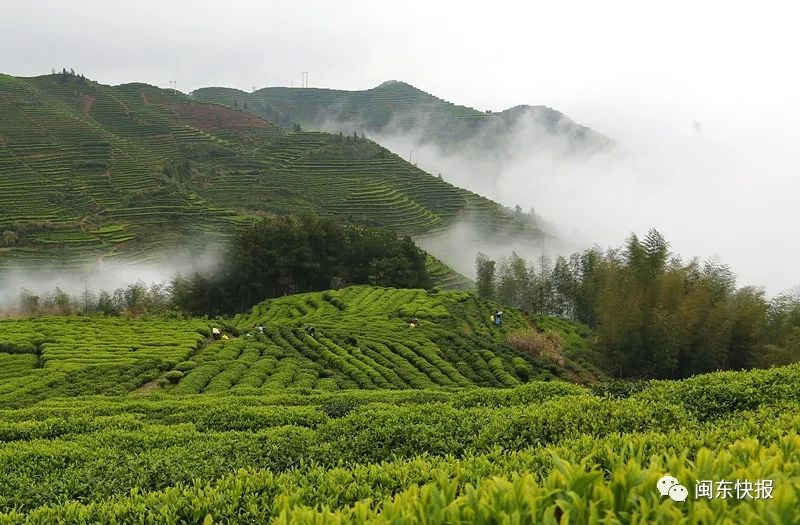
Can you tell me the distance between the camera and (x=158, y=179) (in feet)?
336

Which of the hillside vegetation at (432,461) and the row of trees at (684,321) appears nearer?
the hillside vegetation at (432,461)

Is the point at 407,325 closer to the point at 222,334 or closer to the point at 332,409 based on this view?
the point at 222,334

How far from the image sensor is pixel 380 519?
2.95 metres

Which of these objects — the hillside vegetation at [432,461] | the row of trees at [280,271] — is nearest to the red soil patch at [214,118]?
the row of trees at [280,271]

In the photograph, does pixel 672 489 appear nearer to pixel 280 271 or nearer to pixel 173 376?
pixel 173 376

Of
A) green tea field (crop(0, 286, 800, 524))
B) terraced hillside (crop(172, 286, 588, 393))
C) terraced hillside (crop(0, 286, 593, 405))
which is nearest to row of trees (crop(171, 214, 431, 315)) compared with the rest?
terraced hillside (crop(172, 286, 588, 393))

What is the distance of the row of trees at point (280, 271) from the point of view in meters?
59.9

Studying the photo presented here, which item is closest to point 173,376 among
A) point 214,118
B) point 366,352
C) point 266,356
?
point 266,356

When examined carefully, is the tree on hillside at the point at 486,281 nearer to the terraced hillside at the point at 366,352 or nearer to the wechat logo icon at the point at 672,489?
the terraced hillside at the point at 366,352

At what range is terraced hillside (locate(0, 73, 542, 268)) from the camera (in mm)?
82562

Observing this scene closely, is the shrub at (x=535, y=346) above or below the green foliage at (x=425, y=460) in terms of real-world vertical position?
below

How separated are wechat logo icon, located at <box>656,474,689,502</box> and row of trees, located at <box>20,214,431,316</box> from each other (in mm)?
57323

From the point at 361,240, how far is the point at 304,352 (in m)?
34.4

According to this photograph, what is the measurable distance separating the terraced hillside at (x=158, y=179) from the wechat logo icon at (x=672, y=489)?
86.1m
